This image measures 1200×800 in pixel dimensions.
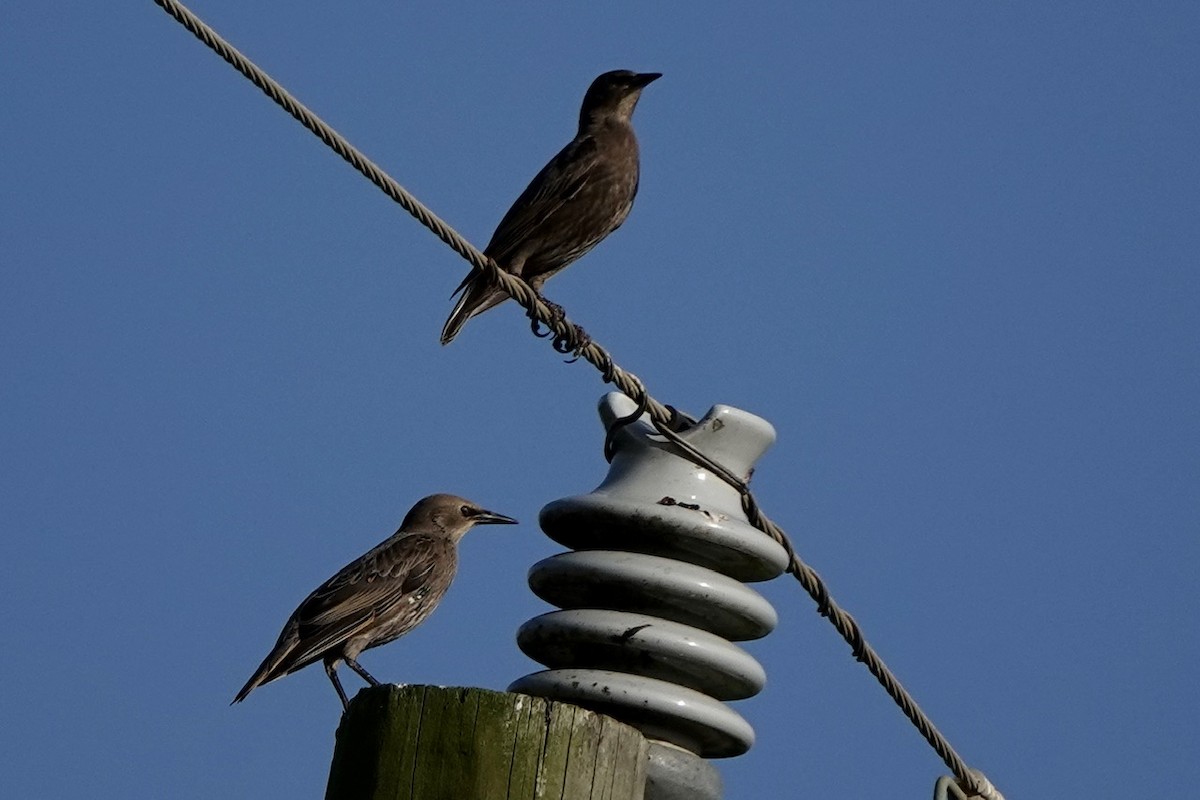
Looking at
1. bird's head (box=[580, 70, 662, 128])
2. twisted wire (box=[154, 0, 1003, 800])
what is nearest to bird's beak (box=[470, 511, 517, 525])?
bird's head (box=[580, 70, 662, 128])

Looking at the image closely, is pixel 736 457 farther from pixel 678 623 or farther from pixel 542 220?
pixel 542 220

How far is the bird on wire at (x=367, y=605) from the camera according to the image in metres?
7.51

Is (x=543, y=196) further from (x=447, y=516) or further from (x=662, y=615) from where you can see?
(x=662, y=615)

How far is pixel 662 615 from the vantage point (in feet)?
13.1

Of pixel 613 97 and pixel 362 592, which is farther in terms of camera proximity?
pixel 613 97

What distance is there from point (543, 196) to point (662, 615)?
455cm

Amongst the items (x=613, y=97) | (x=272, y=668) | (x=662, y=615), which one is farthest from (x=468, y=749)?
(x=613, y=97)

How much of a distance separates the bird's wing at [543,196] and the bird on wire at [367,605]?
1.39 metres

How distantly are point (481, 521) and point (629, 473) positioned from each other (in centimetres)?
449

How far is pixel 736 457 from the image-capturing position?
4.51 meters

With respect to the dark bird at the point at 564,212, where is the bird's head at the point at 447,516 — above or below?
below

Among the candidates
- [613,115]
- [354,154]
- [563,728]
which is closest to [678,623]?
[563,728]

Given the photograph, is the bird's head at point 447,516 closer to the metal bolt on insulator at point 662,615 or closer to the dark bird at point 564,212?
the dark bird at point 564,212

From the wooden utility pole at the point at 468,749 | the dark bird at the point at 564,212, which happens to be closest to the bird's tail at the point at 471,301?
the dark bird at the point at 564,212
